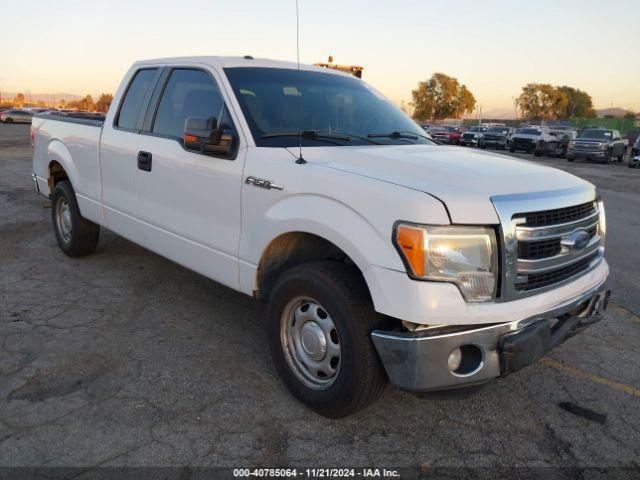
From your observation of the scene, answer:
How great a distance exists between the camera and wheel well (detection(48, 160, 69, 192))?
6074 mm

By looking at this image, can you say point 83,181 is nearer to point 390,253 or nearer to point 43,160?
point 43,160

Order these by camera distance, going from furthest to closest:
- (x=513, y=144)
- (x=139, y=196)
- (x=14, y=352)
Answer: (x=513, y=144)
(x=139, y=196)
(x=14, y=352)

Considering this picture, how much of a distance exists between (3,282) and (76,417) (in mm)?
2797

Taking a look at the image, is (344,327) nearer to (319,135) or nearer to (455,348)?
(455,348)

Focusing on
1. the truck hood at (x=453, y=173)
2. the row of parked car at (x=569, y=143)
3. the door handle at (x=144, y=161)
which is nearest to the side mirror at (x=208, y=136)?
the truck hood at (x=453, y=173)

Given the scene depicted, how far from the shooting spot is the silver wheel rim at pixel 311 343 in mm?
3035

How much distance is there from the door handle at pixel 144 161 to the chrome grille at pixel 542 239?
2.73 metres

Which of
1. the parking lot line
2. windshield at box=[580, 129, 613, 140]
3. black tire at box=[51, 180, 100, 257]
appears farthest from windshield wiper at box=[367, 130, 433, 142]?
windshield at box=[580, 129, 613, 140]

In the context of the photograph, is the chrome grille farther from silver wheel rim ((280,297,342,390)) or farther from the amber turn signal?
silver wheel rim ((280,297,342,390))

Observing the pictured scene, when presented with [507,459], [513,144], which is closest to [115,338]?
[507,459]

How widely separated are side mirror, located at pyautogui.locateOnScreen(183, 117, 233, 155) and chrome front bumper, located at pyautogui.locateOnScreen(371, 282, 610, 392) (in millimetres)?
1591

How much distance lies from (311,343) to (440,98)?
110660 mm

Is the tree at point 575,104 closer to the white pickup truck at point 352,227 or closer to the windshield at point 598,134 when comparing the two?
the windshield at point 598,134

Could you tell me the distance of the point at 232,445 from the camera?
2.82 meters
